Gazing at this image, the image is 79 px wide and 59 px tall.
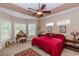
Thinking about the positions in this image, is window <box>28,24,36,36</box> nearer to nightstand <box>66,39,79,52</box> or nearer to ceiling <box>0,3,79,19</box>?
ceiling <box>0,3,79,19</box>

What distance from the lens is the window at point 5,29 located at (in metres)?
1.61

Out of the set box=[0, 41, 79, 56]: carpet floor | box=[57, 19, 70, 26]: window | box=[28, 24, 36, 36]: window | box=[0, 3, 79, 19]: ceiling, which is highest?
box=[0, 3, 79, 19]: ceiling

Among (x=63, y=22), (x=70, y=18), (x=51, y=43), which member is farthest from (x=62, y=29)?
(x=51, y=43)

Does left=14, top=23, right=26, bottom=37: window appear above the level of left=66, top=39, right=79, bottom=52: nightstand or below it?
above

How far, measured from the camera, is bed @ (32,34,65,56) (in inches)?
61.3

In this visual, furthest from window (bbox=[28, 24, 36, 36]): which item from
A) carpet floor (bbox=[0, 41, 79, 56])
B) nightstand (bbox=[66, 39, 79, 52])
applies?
nightstand (bbox=[66, 39, 79, 52])

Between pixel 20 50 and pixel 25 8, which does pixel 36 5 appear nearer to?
pixel 25 8

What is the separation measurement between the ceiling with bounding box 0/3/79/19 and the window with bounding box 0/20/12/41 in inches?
8.0

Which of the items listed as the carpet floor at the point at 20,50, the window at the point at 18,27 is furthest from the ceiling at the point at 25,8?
the carpet floor at the point at 20,50

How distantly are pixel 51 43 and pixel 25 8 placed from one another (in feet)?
2.86

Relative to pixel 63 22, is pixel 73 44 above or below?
below

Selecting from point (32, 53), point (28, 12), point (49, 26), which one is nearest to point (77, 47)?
point (49, 26)

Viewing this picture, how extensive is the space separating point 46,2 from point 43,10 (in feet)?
0.57

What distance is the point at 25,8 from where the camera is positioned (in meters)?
1.69
